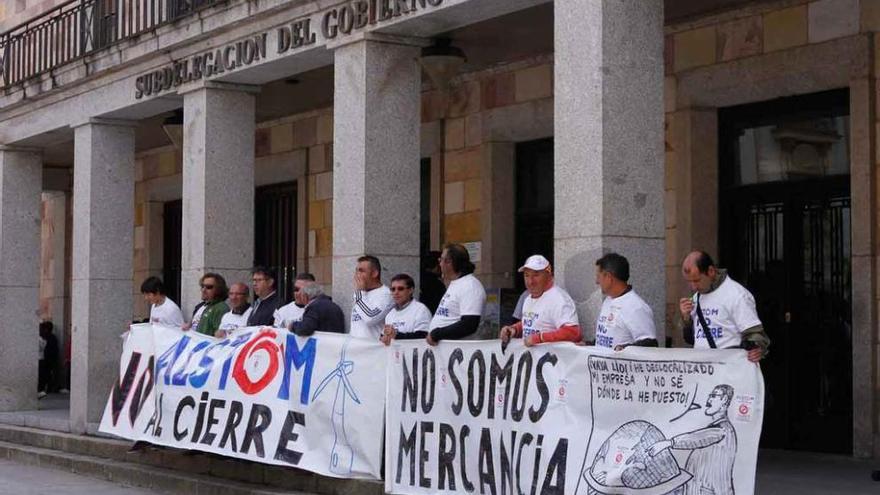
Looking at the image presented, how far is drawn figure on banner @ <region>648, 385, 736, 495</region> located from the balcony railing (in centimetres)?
760

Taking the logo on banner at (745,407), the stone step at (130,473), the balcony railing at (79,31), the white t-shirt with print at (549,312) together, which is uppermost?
the balcony railing at (79,31)

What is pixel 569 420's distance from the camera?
8914 mm

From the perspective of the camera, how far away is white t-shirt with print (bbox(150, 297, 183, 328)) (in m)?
14.1

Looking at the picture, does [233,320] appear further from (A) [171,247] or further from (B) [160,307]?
(A) [171,247]

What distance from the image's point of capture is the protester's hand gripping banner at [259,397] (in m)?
10.8

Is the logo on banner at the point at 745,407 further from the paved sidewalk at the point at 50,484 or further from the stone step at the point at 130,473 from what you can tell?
the paved sidewalk at the point at 50,484

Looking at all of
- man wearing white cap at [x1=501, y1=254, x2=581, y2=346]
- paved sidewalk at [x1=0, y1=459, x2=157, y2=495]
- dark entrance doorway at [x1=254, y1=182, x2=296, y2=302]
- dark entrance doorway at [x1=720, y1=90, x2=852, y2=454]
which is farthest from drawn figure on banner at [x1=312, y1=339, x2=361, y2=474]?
dark entrance doorway at [x1=254, y1=182, x2=296, y2=302]

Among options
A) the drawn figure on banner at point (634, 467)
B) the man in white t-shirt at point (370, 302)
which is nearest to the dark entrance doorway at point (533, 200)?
the man in white t-shirt at point (370, 302)

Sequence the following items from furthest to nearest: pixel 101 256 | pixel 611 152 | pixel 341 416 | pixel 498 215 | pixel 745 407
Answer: pixel 101 256
pixel 498 215
pixel 341 416
pixel 611 152
pixel 745 407

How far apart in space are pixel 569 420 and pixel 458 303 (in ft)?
5.22

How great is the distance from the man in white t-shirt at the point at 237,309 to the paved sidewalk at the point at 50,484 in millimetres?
1684

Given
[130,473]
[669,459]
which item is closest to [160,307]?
[130,473]

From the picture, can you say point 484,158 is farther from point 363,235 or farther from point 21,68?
point 21,68

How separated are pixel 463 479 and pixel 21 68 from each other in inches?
455
